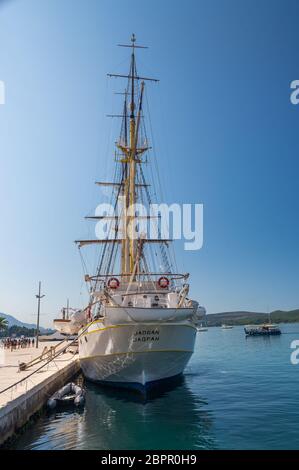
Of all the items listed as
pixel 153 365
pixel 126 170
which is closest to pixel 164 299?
pixel 153 365

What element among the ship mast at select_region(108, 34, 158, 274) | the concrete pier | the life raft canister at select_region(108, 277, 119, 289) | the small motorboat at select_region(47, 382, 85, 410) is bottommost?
the small motorboat at select_region(47, 382, 85, 410)

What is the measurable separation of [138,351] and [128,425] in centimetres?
478

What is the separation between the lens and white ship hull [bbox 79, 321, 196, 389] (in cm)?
1941

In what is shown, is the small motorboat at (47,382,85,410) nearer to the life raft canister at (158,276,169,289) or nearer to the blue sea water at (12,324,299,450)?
the blue sea water at (12,324,299,450)

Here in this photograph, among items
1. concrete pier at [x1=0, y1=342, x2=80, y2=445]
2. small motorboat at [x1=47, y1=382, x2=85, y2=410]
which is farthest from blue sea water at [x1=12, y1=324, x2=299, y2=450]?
concrete pier at [x1=0, y1=342, x2=80, y2=445]

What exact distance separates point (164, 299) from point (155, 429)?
9.66m

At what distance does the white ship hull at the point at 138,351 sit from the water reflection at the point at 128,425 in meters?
1.16

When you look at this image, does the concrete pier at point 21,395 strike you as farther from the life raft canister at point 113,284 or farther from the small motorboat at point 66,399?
the life raft canister at point 113,284

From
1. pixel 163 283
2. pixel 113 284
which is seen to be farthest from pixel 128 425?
pixel 163 283

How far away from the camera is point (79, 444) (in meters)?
12.9

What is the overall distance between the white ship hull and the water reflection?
1160mm

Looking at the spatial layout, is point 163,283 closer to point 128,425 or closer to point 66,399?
point 66,399

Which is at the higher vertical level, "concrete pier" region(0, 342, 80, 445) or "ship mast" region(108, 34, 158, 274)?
Result: "ship mast" region(108, 34, 158, 274)

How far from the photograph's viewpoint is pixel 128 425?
1491 cm
